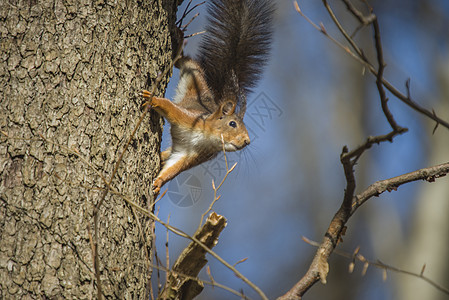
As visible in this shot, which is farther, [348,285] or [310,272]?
[348,285]

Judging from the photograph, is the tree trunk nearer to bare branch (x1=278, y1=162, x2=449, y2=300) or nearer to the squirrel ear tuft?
bare branch (x1=278, y1=162, x2=449, y2=300)

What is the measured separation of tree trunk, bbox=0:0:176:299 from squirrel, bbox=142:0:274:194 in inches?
34.5

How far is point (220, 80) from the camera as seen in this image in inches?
113

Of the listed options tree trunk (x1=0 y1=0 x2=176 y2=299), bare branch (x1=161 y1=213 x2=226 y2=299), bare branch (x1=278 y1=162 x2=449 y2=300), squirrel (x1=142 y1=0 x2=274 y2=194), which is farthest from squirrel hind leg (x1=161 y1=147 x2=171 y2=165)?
bare branch (x1=278 y1=162 x2=449 y2=300)

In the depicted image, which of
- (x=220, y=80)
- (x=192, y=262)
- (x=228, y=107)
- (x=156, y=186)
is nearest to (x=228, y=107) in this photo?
(x=228, y=107)

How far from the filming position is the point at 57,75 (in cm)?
152

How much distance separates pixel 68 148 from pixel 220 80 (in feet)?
5.01

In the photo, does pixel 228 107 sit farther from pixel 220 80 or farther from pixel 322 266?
pixel 322 266

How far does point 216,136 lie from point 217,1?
0.77 m

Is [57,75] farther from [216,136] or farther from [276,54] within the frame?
[276,54]

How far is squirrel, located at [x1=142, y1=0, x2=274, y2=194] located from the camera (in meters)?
2.63

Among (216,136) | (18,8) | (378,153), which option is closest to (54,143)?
(18,8)

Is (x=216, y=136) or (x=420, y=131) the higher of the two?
(x=420, y=131)

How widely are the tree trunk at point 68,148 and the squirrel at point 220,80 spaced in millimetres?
877
